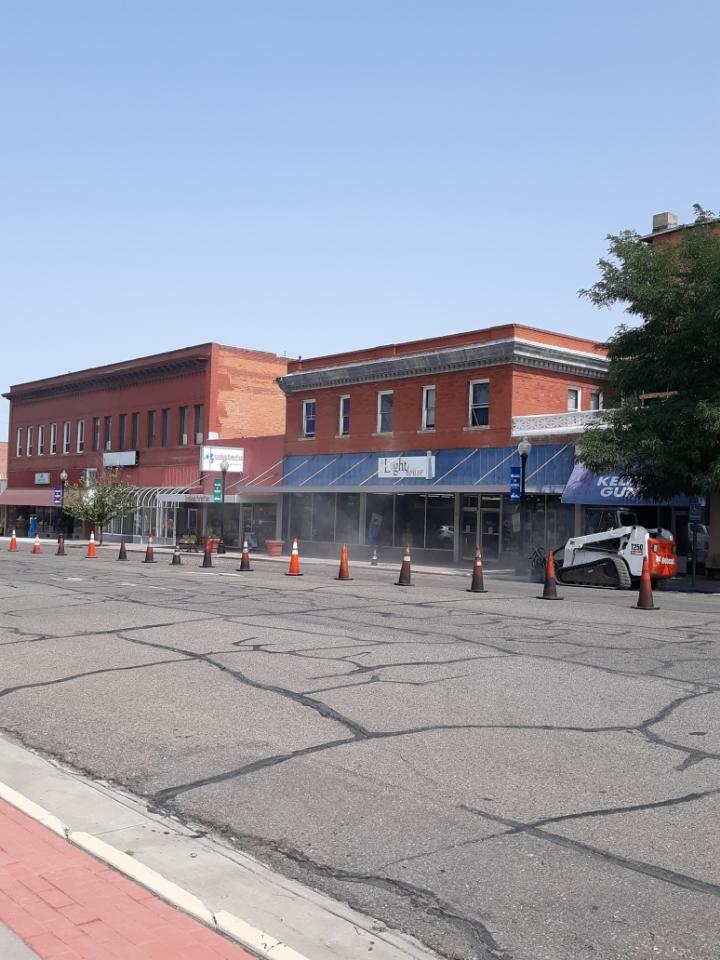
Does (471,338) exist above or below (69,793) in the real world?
above

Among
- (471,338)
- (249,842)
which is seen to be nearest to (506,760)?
(249,842)

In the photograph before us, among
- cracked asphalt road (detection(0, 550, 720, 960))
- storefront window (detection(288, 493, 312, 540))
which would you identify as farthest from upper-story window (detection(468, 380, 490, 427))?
cracked asphalt road (detection(0, 550, 720, 960))

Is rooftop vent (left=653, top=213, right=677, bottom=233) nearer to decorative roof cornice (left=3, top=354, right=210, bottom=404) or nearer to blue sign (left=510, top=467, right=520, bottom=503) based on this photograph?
blue sign (left=510, top=467, right=520, bottom=503)

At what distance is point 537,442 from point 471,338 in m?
5.39

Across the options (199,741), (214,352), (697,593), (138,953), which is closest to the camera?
(138,953)

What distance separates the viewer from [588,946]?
3.96m

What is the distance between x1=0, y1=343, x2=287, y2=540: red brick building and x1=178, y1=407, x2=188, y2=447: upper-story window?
5 centimetres

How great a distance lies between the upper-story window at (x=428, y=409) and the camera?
3659 cm

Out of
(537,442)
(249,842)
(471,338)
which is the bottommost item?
(249,842)

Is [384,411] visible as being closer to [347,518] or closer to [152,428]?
[347,518]

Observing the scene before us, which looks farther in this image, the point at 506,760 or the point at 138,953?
the point at 506,760

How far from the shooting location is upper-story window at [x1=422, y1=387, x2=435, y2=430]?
3659cm

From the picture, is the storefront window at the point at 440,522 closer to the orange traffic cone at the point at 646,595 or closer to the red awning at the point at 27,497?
the orange traffic cone at the point at 646,595

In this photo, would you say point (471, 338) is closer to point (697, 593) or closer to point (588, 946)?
point (697, 593)
